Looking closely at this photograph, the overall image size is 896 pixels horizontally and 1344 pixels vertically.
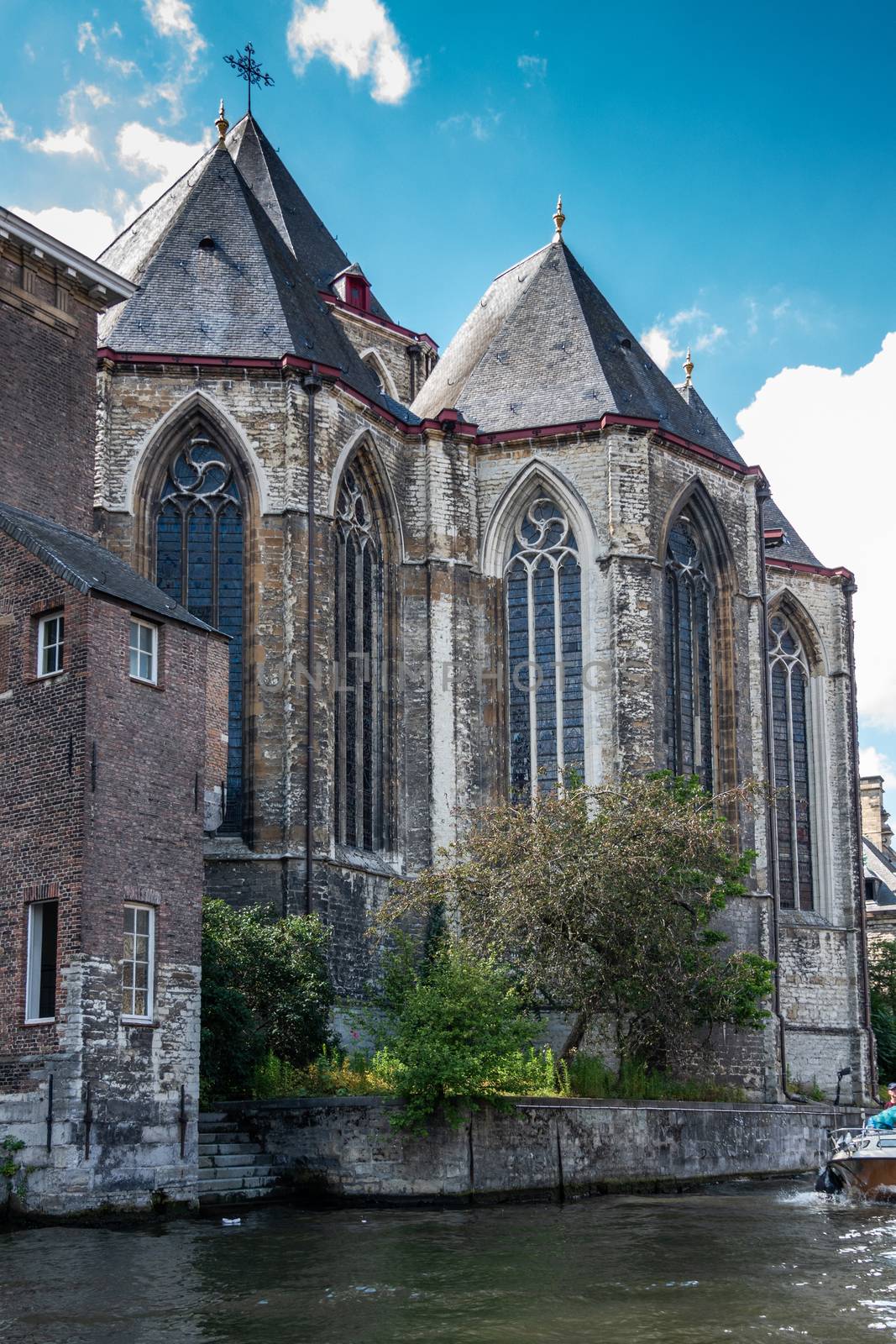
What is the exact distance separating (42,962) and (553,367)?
1908 cm

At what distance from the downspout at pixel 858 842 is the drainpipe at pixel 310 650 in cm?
1523

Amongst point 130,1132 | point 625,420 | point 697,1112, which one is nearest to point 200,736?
point 130,1132

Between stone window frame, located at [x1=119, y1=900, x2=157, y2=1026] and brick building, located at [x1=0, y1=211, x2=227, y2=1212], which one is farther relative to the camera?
stone window frame, located at [x1=119, y1=900, x2=157, y2=1026]

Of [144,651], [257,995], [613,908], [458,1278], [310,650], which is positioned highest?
[310,650]

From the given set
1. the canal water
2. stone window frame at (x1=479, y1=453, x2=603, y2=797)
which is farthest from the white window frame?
stone window frame at (x1=479, y1=453, x2=603, y2=797)

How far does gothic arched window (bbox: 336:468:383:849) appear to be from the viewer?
27.5 meters

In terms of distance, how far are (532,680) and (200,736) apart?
12.3 m

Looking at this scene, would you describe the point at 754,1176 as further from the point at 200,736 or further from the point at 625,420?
the point at 625,420

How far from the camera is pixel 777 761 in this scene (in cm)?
3609

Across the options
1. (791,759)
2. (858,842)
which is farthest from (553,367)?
(858,842)

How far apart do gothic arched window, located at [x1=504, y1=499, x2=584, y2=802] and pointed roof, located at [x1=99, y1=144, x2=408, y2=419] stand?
143 inches

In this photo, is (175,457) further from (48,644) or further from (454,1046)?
(454,1046)

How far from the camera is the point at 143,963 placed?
683 inches

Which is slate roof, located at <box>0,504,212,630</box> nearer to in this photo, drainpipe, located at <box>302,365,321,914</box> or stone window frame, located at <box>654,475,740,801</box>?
drainpipe, located at <box>302,365,321,914</box>
